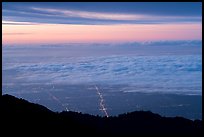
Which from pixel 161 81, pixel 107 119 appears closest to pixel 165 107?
pixel 107 119

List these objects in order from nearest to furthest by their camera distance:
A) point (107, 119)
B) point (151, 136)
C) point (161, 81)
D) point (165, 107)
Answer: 1. point (151, 136)
2. point (107, 119)
3. point (165, 107)
4. point (161, 81)

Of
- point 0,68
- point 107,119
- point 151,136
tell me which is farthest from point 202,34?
point 107,119

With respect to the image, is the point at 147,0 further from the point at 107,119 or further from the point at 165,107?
the point at 165,107

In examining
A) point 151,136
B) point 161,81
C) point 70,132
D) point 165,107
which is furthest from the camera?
point 161,81

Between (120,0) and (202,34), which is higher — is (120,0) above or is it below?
above

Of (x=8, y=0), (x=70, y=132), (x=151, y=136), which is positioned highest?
(x=8, y=0)

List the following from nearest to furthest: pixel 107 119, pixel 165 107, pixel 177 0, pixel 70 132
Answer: pixel 177 0
pixel 70 132
pixel 107 119
pixel 165 107

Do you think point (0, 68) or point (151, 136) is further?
point (151, 136)

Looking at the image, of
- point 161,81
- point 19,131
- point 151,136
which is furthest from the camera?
point 161,81

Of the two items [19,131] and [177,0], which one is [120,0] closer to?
[177,0]
